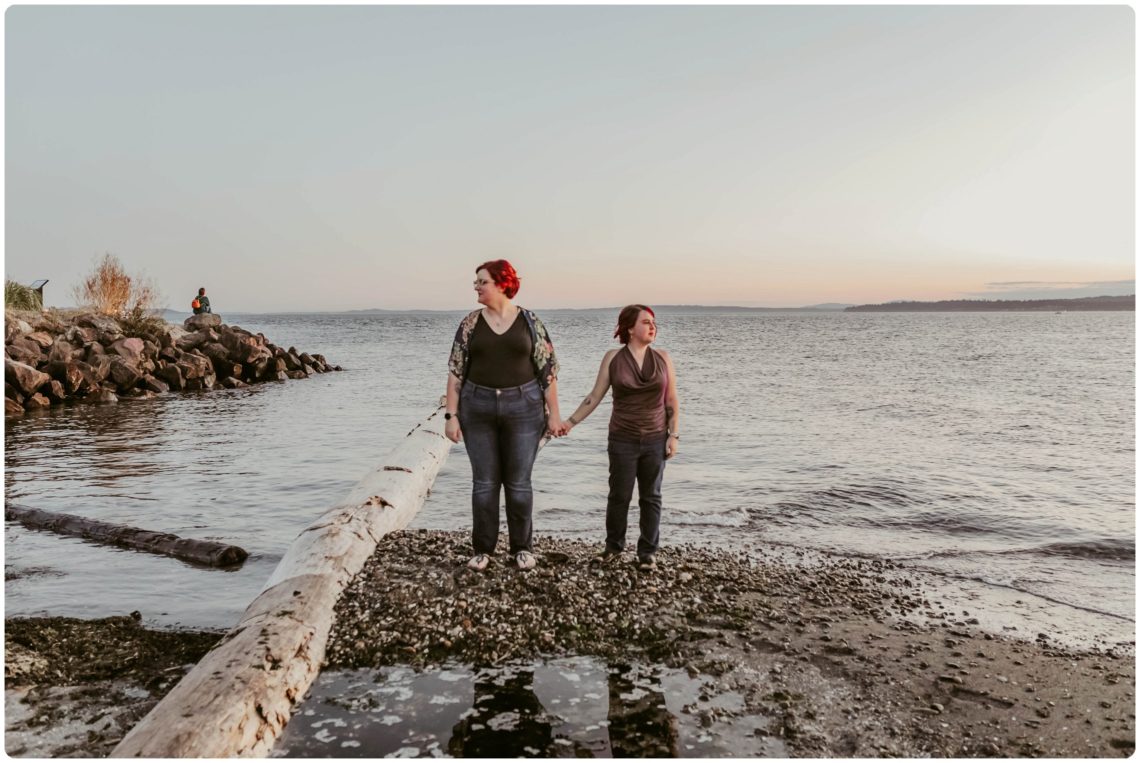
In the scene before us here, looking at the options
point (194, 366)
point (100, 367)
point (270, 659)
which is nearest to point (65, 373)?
point (100, 367)

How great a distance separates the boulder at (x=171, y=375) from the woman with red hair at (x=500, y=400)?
19.9 m

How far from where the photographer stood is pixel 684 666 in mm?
4809

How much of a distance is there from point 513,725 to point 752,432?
1199 cm

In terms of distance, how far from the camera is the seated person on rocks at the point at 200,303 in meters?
35.4

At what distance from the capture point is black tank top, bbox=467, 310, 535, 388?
233 inches

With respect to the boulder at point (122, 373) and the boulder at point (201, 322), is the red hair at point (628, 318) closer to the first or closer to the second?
the boulder at point (122, 373)

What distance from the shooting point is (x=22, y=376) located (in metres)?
17.5

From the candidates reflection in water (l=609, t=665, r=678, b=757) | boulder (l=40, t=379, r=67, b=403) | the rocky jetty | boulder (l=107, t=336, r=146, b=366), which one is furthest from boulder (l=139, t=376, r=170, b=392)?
reflection in water (l=609, t=665, r=678, b=757)

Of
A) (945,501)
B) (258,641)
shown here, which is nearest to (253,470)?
(258,641)

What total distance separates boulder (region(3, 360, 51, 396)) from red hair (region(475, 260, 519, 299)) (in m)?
16.4

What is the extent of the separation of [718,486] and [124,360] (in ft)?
57.8

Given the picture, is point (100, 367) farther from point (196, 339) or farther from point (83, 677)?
point (83, 677)

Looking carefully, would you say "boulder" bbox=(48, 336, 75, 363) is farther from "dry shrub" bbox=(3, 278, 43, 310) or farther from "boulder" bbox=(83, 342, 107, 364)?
"dry shrub" bbox=(3, 278, 43, 310)

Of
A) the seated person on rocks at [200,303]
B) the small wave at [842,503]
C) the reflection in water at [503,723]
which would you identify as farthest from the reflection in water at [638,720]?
the seated person on rocks at [200,303]
